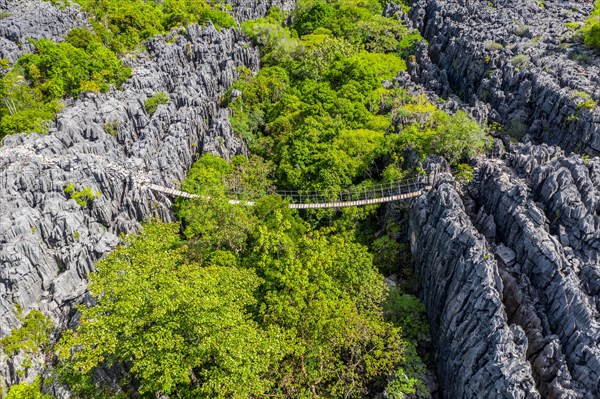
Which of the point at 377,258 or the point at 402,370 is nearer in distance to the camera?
the point at 402,370

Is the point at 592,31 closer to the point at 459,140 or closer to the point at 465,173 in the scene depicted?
the point at 459,140

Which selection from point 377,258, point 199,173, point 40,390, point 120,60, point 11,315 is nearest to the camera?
point 40,390

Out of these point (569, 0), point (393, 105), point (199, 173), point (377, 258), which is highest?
point (569, 0)

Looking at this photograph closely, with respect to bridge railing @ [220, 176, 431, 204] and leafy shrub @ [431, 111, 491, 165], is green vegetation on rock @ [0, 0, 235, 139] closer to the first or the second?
bridge railing @ [220, 176, 431, 204]

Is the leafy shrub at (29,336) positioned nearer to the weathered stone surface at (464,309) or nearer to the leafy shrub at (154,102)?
the weathered stone surface at (464,309)

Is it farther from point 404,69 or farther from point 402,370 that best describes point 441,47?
point 402,370

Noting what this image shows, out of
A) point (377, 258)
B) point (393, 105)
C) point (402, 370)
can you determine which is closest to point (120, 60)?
point (393, 105)

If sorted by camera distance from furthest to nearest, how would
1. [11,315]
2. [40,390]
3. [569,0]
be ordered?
[569,0], [11,315], [40,390]

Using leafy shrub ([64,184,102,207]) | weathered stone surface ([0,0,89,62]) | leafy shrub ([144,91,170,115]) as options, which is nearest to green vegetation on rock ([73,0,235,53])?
weathered stone surface ([0,0,89,62])
